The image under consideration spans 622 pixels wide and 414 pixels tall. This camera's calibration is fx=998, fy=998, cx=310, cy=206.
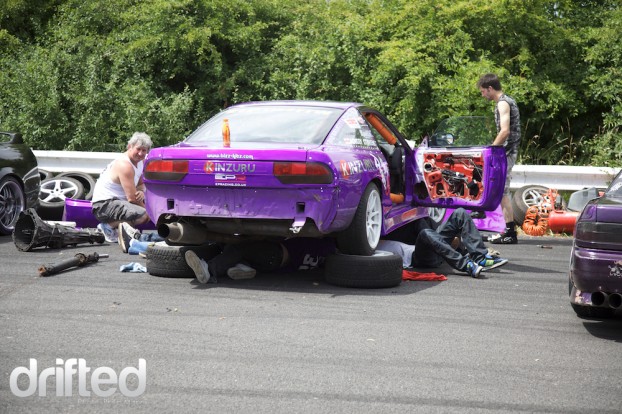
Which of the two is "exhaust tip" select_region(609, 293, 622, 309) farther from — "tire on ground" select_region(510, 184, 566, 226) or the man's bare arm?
"tire on ground" select_region(510, 184, 566, 226)

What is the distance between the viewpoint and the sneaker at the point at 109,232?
11.1 m

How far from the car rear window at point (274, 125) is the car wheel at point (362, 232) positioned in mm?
655

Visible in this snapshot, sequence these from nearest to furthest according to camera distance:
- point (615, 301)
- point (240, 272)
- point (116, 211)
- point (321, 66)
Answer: point (615, 301) < point (240, 272) < point (116, 211) < point (321, 66)

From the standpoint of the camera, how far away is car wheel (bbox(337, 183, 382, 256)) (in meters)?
8.39

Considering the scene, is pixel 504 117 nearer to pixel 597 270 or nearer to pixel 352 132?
pixel 352 132

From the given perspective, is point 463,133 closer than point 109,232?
Yes

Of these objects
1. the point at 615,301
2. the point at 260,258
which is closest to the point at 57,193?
the point at 260,258

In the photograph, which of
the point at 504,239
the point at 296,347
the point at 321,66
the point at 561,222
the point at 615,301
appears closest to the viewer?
the point at 296,347

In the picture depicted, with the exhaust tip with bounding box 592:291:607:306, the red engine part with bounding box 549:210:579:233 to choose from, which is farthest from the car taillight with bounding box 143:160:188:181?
the red engine part with bounding box 549:210:579:233

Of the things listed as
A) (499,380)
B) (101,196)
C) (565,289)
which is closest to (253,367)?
(499,380)

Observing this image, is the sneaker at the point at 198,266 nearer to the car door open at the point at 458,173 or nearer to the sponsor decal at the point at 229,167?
the sponsor decal at the point at 229,167

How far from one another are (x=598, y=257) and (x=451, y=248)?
2.85m

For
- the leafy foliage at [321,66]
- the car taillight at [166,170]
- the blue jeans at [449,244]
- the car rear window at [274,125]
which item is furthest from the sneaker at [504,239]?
the car taillight at [166,170]

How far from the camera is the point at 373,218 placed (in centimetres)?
886
